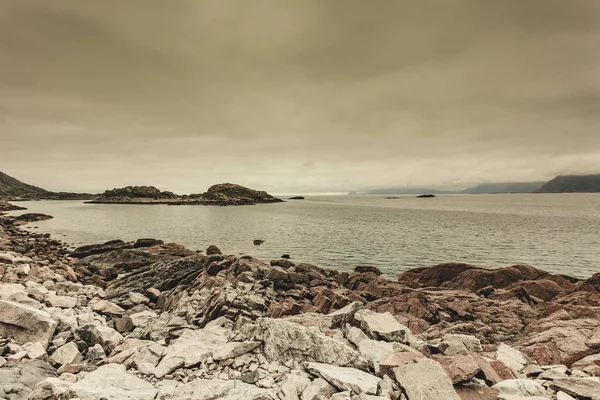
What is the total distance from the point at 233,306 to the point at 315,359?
21.0 feet

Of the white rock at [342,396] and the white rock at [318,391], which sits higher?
the white rock at [342,396]

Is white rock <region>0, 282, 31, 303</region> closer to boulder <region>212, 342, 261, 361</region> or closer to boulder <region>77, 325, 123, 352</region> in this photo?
boulder <region>77, 325, 123, 352</region>

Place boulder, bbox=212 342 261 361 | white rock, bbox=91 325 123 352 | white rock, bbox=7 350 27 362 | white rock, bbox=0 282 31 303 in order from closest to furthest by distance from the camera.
Answer: white rock, bbox=7 350 27 362
boulder, bbox=212 342 261 361
white rock, bbox=91 325 123 352
white rock, bbox=0 282 31 303

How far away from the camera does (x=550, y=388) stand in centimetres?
720

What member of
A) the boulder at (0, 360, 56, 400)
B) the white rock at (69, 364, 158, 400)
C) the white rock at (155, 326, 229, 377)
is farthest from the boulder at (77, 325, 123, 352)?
the white rock at (69, 364, 158, 400)

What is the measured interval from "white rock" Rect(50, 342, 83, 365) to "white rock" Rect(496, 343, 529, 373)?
42.2 feet

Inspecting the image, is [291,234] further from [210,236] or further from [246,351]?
[246,351]

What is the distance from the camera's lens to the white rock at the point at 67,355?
8484 millimetres

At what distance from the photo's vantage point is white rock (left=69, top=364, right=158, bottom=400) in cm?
625

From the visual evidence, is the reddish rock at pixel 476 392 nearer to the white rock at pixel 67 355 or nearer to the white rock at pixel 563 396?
the white rock at pixel 563 396

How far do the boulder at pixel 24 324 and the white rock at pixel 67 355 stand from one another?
60 centimetres

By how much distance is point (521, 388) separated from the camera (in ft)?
22.8

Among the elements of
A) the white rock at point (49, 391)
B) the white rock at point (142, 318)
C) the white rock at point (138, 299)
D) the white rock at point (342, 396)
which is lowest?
the white rock at point (138, 299)

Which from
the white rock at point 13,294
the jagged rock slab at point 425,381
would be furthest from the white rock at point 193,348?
the white rock at point 13,294
